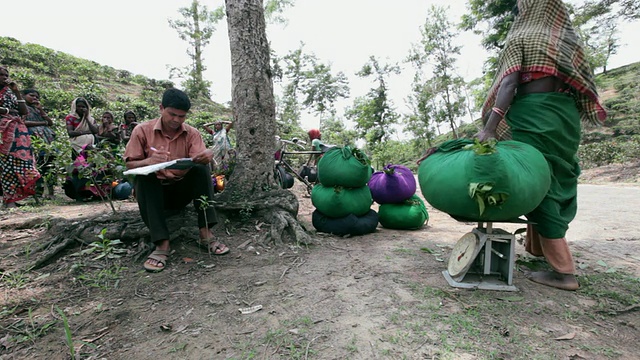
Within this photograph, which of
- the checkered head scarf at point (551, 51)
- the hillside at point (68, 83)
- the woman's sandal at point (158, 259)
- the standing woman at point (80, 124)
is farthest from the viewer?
the hillside at point (68, 83)

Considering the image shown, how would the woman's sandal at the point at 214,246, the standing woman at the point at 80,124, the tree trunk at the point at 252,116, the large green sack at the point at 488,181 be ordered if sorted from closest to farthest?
1. the large green sack at the point at 488,181
2. the woman's sandal at the point at 214,246
3. the tree trunk at the point at 252,116
4. the standing woman at the point at 80,124

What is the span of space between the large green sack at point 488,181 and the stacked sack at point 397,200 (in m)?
1.79

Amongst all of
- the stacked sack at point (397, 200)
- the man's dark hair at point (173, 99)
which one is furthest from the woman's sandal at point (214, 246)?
the stacked sack at point (397, 200)

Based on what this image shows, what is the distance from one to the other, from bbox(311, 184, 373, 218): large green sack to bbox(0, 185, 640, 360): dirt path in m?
0.60

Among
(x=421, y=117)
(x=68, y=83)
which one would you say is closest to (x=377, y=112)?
(x=421, y=117)

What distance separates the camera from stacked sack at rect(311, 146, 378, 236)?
314cm

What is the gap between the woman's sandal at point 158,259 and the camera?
2227 mm

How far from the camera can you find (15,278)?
2.08 metres

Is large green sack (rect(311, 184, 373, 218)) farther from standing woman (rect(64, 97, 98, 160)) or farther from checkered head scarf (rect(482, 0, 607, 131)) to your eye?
standing woman (rect(64, 97, 98, 160))

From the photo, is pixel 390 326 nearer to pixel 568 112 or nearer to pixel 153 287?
pixel 153 287

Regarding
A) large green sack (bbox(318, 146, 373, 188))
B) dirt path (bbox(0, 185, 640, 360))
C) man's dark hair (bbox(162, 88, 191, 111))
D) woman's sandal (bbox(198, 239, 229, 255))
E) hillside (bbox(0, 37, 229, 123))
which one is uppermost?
hillside (bbox(0, 37, 229, 123))

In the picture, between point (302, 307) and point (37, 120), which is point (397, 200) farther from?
point (37, 120)

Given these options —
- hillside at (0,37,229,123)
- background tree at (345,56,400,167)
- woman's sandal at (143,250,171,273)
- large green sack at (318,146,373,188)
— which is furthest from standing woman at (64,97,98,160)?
background tree at (345,56,400,167)

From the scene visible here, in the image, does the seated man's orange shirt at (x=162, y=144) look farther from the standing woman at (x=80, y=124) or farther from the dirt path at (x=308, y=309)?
the standing woman at (x=80, y=124)
